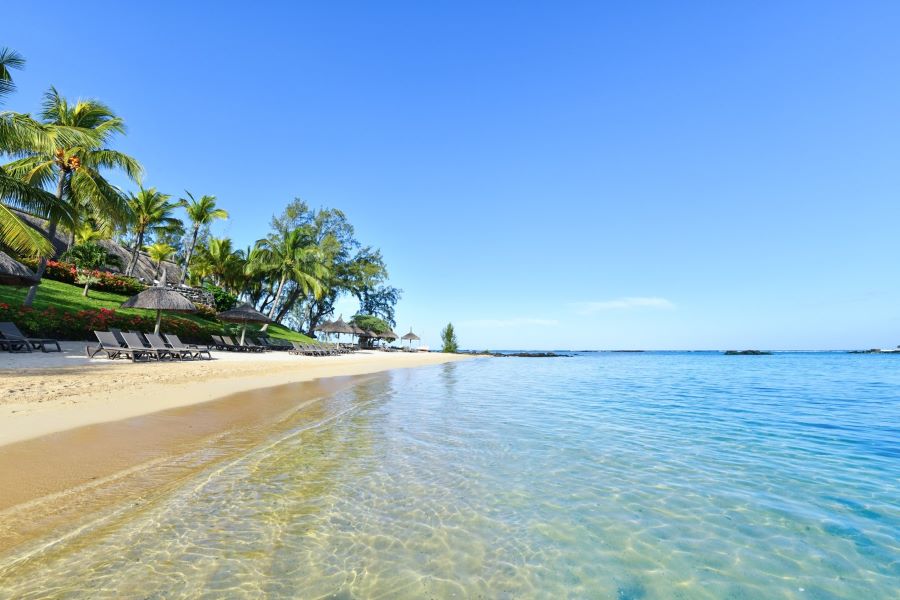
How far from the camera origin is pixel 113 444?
16.1 feet

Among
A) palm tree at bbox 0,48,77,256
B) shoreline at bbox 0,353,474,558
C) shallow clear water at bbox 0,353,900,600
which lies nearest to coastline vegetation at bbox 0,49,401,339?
palm tree at bbox 0,48,77,256

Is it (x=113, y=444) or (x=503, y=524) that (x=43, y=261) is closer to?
(x=113, y=444)

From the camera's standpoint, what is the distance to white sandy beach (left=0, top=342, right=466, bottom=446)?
571 centimetres

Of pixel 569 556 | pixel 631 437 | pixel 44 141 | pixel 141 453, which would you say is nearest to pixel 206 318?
pixel 44 141

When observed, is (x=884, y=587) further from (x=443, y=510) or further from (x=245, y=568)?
Answer: (x=245, y=568)

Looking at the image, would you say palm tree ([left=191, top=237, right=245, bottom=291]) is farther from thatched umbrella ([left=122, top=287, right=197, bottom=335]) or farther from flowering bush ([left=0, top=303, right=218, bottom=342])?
thatched umbrella ([left=122, top=287, right=197, bottom=335])

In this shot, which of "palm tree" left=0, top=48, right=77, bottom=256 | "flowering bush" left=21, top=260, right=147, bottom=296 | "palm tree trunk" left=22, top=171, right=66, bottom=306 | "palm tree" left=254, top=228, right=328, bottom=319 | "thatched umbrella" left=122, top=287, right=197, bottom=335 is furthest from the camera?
"palm tree" left=254, top=228, right=328, bottom=319

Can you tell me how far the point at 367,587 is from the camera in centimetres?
249

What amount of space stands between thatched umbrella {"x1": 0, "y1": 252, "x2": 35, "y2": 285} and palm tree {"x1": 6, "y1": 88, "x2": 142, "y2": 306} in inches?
91.6

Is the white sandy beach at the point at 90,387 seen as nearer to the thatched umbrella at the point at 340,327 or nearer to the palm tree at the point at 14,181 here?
the palm tree at the point at 14,181

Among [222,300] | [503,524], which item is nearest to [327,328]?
[222,300]

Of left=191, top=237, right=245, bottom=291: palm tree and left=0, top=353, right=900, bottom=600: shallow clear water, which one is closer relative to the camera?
left=0, top=353, right=900, bottom=600: shallow clear water

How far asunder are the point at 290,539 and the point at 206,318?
27.4 m

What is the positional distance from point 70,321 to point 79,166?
6.94 meters
